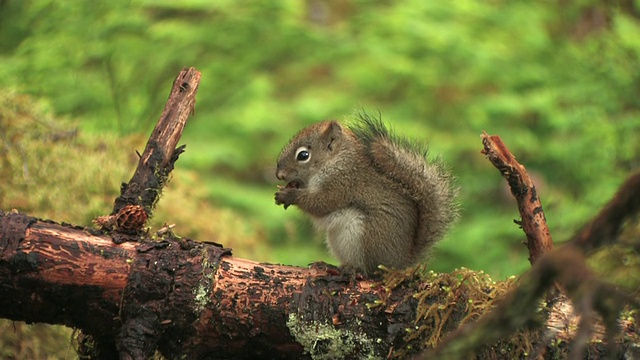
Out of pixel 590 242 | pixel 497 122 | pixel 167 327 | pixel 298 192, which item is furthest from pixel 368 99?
pixel 590 242

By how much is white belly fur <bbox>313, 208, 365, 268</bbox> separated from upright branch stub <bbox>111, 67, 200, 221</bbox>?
780mm

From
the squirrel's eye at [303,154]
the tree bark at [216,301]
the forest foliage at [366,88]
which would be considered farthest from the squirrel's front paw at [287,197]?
the forest foliage at [366,88]

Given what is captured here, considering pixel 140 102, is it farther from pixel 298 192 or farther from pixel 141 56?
pixel 298 192

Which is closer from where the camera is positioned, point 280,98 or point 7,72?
point 7,72

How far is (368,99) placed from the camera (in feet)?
25.6

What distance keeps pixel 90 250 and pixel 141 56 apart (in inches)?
152

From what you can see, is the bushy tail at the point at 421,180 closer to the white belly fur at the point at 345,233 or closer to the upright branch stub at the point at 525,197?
the white belly fur at the point at 345,233

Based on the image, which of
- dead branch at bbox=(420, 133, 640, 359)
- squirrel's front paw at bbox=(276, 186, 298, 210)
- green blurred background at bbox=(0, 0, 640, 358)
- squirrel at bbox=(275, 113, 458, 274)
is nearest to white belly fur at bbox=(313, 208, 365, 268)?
squirrel at bbox=(275, 113, 458, 274)

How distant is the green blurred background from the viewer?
16.3 ft

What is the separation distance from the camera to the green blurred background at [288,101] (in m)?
4.97

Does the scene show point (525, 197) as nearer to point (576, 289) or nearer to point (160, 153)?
point (160, 153)

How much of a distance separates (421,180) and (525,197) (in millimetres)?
495

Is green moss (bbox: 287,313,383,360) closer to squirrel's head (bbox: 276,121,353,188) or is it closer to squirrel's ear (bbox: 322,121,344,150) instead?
squirrel's head (bbox: 276,121,353,188)

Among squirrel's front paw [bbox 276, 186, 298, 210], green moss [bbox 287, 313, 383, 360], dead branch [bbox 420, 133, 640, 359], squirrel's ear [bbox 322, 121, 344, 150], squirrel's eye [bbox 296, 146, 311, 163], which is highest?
squirrel's ear [bbox 322, 121, 344, 150]
